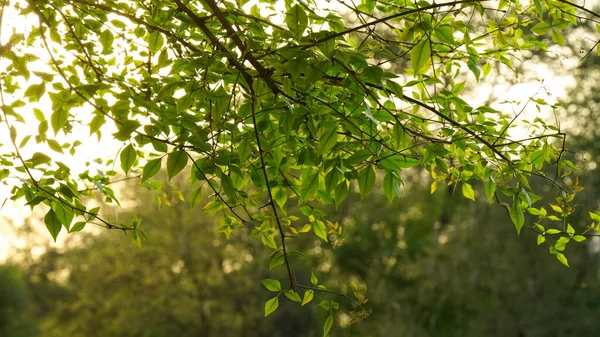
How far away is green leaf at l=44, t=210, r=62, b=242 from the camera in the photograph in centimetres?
214

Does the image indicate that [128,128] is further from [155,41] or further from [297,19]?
[155,41]

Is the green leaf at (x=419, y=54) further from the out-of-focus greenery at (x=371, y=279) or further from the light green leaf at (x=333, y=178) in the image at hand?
the out-of-focus greenery at (x=371, y=279)

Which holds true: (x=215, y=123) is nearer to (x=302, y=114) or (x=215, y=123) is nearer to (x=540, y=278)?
(x=302, y=114)

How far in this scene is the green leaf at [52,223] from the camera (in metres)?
2.14

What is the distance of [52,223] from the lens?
7.11 ft

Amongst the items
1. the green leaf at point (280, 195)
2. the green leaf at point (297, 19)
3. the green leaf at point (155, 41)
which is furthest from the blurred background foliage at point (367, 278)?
the green leaf at point (297, 19)

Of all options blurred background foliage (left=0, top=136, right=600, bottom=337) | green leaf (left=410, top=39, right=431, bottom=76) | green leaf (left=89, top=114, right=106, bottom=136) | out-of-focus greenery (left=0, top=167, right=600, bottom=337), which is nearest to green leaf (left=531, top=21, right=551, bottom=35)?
green leaf (left=410, top=39, right=431, bottom=76)

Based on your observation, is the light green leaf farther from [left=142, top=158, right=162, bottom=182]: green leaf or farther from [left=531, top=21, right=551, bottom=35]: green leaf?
[left=531, top=21, right=551, bottom=35]: green leaf

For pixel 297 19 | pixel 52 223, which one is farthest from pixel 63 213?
pixel 297 19

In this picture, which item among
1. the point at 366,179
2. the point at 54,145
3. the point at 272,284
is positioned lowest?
the point at 272,284

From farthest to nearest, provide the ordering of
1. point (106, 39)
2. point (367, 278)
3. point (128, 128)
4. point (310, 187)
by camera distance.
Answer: point (367, 278)
point (106, 39)
point (310, 187)
point (128, 128)

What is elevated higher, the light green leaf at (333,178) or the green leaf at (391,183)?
the light green leaf at (333,178)

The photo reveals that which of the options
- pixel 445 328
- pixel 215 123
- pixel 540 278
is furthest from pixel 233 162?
pixel 445 328

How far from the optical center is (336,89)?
→ 2527 mm
